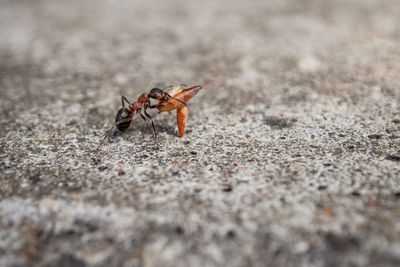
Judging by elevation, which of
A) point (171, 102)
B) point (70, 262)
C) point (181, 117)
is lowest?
point (70, 262)

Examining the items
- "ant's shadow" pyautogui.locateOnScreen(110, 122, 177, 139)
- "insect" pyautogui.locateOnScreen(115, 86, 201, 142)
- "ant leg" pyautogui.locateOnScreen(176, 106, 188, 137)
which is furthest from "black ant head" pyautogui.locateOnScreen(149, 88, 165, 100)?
"ant's shadow" pyautogui.locateOnScreen(110, 122, 177, 139)

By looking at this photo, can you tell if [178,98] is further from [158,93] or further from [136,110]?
[136,110]

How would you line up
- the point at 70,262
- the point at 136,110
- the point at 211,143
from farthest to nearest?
the point at 136,110, the point at 211,143, the point at 70,262

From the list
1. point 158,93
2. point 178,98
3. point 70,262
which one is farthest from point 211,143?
point 70,262

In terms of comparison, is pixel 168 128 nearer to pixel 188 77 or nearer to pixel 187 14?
pixel 188 77

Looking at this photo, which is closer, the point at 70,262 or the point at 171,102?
the point at 70,262

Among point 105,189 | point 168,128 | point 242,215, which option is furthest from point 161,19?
point 242,215

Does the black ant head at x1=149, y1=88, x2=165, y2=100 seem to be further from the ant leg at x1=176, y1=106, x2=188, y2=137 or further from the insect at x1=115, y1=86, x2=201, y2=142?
the ant leg at x1=176, y1=106, x2=188, y2=137
